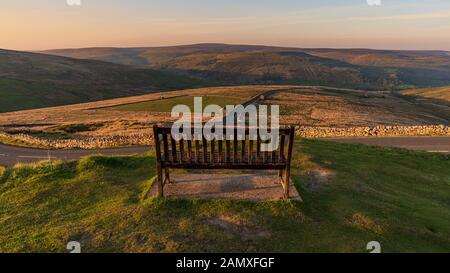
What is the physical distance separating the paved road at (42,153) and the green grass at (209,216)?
1126 cm

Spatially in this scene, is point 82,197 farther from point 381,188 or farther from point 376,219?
point 381,188

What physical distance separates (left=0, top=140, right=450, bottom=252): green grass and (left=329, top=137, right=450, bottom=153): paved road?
38.7 feet

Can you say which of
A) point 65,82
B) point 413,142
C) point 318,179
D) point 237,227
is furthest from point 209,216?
point 65,82

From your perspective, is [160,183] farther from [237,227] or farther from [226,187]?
[237,227]

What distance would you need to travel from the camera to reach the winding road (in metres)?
23.3

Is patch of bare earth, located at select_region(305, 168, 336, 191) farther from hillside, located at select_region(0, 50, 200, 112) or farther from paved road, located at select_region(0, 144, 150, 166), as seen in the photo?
hillside, located at select_region(0, 50, 200, 112)

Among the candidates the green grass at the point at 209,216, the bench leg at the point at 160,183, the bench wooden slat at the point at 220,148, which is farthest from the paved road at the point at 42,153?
the bench wooden slat at the point at 220,148

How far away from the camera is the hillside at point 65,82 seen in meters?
104

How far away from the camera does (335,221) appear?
8.64 meters

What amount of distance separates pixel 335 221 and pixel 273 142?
2.41 metres

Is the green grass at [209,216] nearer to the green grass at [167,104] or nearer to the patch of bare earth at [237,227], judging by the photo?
the patch of bare earth at [237,227]
